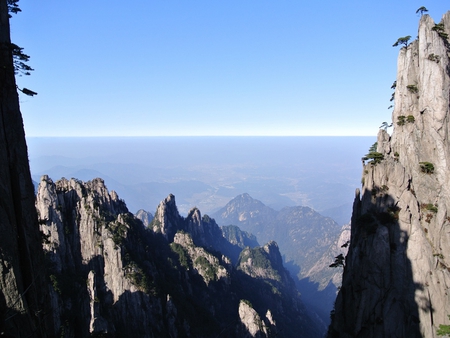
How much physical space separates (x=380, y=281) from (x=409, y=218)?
693 cm

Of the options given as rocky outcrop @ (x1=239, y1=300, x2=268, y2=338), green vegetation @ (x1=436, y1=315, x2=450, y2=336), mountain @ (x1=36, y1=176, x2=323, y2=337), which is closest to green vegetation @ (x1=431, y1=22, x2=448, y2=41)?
green vegetation @ (x1=436, y1=315, x2=450, y2=336)

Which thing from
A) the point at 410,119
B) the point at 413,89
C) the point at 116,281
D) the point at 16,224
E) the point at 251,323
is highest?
the point at 413,89

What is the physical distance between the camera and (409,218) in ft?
99.1

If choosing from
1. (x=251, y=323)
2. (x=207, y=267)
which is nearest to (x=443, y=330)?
(x=251, y=323)

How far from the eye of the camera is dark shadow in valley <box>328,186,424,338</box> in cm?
2831

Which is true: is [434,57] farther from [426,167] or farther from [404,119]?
[426,167]

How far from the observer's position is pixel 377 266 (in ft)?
98.5

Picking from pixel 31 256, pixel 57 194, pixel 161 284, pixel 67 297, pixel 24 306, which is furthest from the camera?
pixel 161 284

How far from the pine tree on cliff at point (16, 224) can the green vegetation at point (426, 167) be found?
35415 mm

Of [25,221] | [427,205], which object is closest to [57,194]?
[25,221]

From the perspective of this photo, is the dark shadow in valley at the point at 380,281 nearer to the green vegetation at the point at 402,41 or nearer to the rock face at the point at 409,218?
the rock face at the point at 409,218

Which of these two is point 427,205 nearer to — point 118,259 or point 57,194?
point 118,259

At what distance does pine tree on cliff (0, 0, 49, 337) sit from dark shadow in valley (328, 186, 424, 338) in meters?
28.1

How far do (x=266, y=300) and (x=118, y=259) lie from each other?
72930mm
